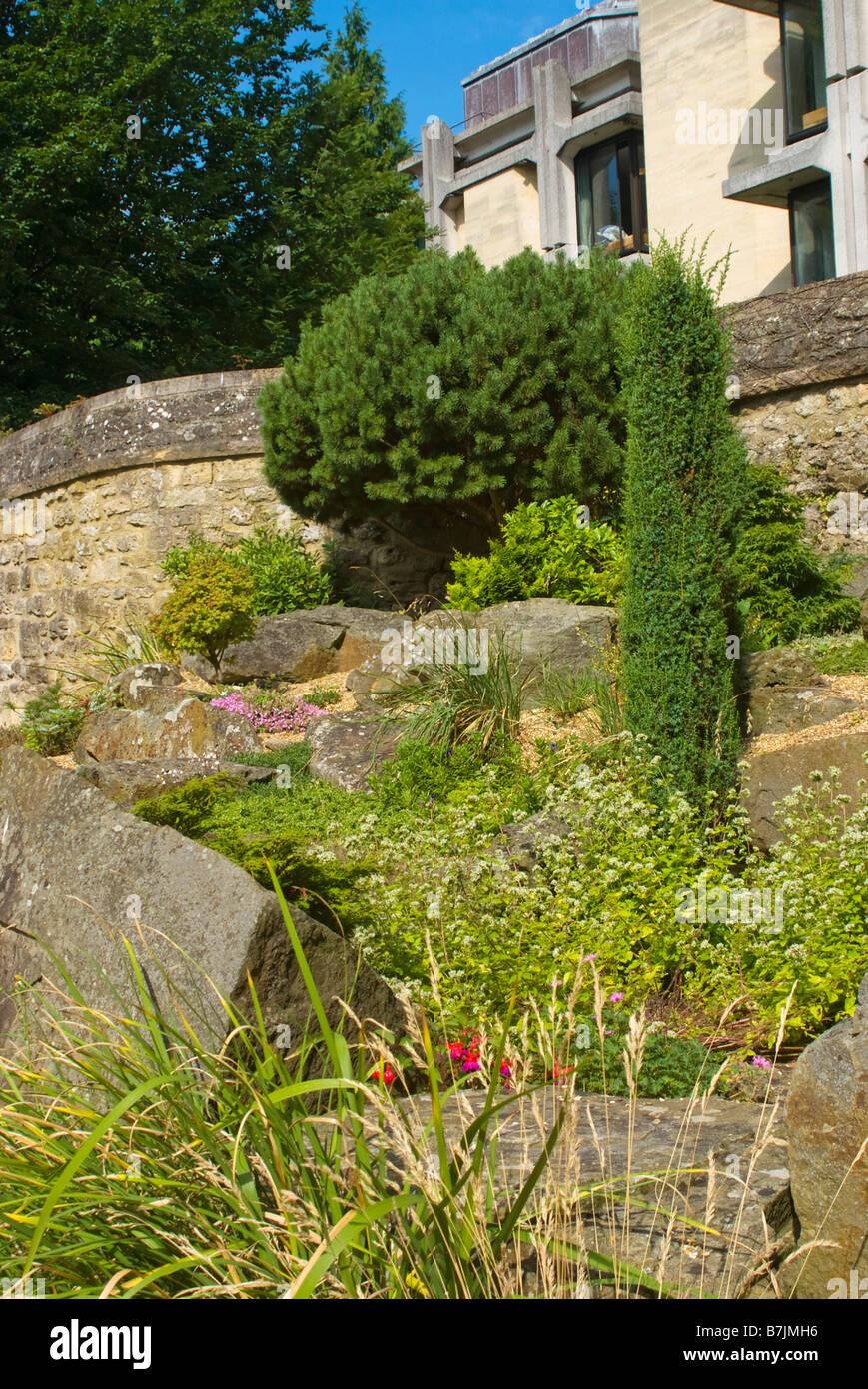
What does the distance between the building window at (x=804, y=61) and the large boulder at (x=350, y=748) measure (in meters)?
12.6

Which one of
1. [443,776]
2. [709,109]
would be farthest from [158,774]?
[709,109]

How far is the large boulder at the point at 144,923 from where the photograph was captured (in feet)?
9.20

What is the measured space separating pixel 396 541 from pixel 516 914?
7.27 meters

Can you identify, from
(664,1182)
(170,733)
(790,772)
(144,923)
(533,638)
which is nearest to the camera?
A: (664,1182)

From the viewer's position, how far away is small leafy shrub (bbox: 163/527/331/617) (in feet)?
34.7

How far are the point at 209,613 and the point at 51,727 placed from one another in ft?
5.12

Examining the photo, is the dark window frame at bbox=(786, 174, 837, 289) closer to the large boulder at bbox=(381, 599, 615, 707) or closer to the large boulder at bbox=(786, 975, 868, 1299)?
the large boulder at bbox=(381, 599, 615, 707)

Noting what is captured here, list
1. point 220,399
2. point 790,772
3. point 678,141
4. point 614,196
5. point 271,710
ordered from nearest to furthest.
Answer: point 790,772 < point 271,710 < point 220,399 < point 678,141 < point 614,196

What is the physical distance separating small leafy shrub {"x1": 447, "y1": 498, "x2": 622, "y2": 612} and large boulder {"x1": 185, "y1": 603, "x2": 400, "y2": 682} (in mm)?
1153

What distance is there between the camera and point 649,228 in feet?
65.5

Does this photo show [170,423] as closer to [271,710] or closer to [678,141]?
[271,710]

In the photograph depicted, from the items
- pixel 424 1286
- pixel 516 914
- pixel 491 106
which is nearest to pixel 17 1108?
pixel 424 1286

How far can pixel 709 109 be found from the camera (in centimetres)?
1791

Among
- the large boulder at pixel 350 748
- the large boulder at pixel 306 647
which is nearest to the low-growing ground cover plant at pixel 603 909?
the large boulder at pixel 350 748
